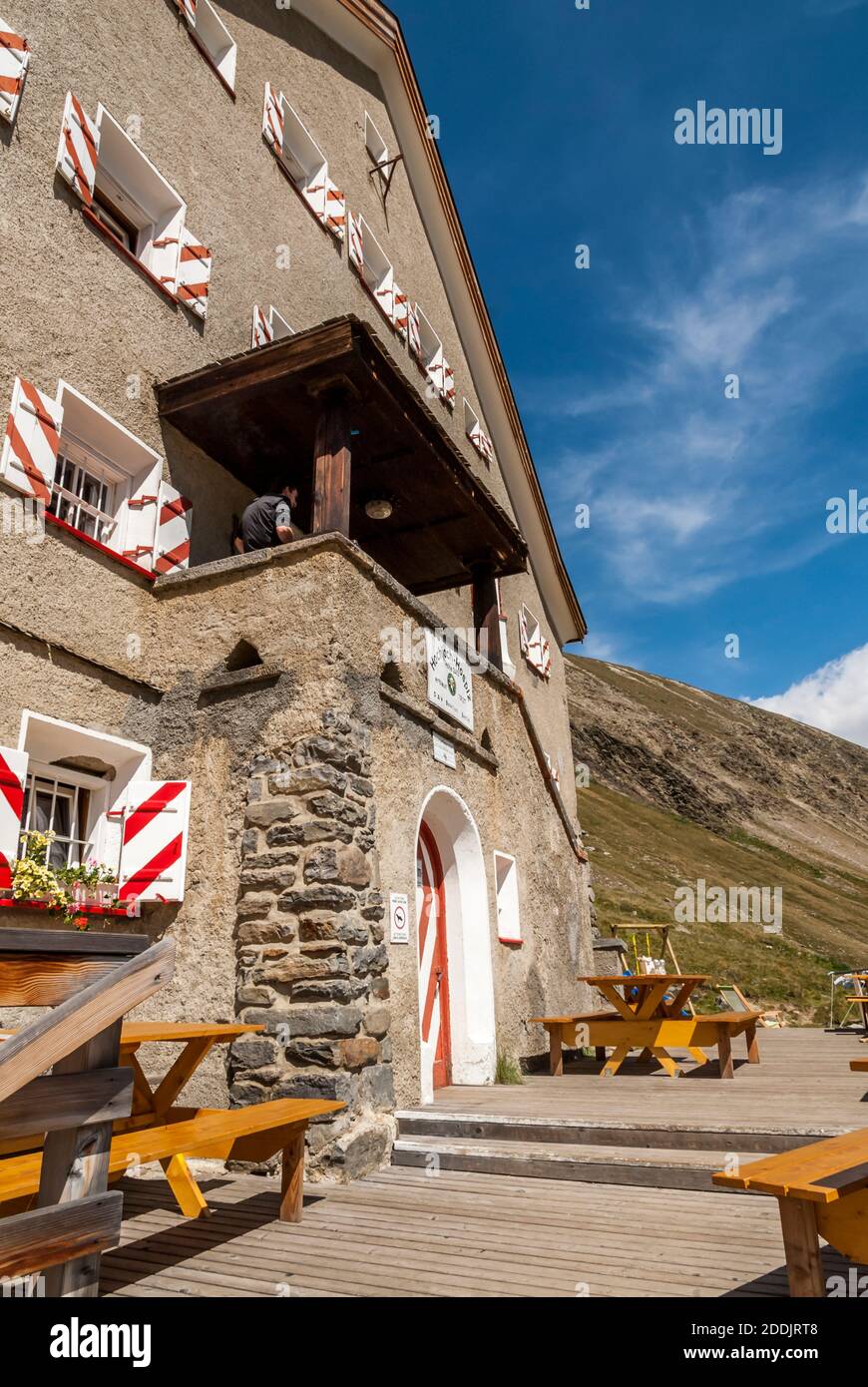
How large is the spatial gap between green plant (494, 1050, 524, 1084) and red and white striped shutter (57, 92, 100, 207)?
8095 mm

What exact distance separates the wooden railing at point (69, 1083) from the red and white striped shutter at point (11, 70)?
645 cm

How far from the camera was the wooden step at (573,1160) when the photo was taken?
4.80m

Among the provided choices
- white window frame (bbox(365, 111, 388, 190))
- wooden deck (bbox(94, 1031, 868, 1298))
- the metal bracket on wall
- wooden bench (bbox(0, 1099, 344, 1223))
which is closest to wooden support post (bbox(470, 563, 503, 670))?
wooden deck (bbox(94, 1031, 868, 1298))

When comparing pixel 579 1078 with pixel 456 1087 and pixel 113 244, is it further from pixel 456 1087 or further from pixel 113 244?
pixel 113 244

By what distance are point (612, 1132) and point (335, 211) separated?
1096 centimetres

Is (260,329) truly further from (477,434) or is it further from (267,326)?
(477,434)

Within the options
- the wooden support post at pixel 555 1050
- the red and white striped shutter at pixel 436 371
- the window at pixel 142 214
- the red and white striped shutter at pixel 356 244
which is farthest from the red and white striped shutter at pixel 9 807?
the red and white striped shutter at pixel 436 371

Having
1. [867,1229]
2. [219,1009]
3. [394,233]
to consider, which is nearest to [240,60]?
[394,233]

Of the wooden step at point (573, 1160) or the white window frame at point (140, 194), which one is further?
the white window frame at point (140, 194)

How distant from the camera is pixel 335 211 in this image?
1127 cm

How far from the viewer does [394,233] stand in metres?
13.3

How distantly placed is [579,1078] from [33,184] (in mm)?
8751

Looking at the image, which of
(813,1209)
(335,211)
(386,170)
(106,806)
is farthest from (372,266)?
(813,1209)
